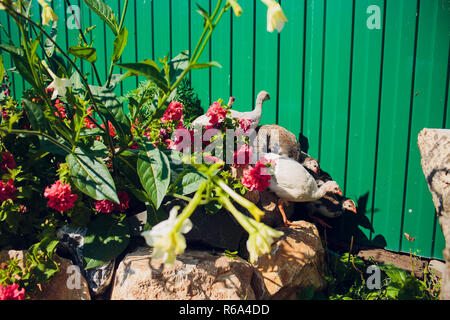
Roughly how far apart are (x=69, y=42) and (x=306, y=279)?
358 centimetres

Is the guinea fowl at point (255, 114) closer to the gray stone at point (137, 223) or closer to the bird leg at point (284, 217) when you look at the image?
the bird leg at point (284, 217)

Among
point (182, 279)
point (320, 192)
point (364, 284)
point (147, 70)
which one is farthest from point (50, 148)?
point (364, 284)

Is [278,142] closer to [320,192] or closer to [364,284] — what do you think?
[320,192]

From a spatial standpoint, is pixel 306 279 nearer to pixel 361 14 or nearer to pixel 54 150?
pixel 54 150

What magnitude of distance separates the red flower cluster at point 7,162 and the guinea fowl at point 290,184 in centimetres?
156

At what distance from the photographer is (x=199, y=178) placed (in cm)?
188

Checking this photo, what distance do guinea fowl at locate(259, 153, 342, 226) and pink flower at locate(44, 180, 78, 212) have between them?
130 centimetres

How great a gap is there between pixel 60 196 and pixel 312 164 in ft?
6.18

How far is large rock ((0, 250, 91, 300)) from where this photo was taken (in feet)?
6.12

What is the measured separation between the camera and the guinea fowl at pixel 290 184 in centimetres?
248

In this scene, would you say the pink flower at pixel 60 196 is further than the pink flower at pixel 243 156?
No

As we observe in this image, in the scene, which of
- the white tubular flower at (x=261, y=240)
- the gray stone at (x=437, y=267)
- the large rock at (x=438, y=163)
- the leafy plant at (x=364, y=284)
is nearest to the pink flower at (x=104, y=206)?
the white tubular flower at (x=261, y=240)

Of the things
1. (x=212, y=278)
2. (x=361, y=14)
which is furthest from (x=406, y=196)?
(x=212, y=278)

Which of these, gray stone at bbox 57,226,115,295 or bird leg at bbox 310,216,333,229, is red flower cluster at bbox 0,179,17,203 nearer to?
gray stone at bbox 57,226,115,295
